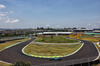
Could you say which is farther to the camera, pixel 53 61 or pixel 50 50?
pixel 50 50

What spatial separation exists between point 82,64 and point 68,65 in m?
4.02

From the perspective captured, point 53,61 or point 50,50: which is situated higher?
point 50,50

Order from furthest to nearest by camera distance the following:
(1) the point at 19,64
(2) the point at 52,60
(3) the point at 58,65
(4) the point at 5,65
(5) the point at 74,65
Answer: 1. (2) the point at 52,60
2. (4) the point at 5,65
3. (3) the point at 58,65
4. (5) the point at 74,65
5. (1) the point at 19,64

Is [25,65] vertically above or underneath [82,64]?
above

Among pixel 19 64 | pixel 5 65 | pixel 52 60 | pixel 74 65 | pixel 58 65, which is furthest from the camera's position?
pixel 52 60

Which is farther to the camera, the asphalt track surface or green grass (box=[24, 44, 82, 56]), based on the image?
green grass (box=[24, 44, 82, 56])

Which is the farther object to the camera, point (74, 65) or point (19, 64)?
point (74, 65)

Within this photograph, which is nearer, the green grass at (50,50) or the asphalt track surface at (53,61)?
the asphalt track surface at (53,61)

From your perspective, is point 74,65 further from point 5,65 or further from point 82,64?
point 5,65

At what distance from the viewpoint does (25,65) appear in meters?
16.4

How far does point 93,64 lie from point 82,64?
4.06 m

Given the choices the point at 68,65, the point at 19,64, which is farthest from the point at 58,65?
the point at 19,64

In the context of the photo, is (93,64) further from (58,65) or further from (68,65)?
(58,65)

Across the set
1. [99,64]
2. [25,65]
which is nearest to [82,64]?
[99,64]
